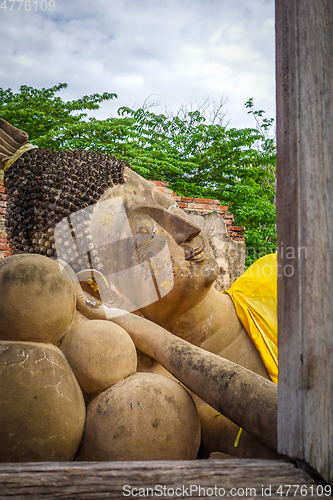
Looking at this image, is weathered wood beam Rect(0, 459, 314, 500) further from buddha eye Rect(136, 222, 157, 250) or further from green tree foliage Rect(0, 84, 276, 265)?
green tree foliage Rect(0, 84, 276, 265)

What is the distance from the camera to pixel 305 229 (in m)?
0.87

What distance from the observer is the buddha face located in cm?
179

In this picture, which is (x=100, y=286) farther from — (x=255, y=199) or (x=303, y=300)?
(x=255, y=199)

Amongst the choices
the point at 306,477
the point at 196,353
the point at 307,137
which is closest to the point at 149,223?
the point at 196,353

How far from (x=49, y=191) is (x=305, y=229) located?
1304 mm

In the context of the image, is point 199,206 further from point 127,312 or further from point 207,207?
point 127,312

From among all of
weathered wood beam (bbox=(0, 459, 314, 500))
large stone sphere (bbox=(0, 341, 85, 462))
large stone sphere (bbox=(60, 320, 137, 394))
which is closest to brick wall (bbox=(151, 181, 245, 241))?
large stone sphere (bbox=(60, 320, 137, 394))

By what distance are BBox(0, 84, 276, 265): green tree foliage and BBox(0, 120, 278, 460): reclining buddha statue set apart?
21.4ft

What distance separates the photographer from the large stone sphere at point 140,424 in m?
1.15

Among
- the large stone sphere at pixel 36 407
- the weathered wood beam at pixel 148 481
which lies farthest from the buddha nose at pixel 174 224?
the weathered wood beam at pixel 148 481

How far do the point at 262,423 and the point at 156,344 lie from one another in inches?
21.0

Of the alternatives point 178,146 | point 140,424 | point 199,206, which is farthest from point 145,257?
point 178,146

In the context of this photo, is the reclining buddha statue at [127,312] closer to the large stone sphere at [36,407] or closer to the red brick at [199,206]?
the large stone sphere at [36,407]

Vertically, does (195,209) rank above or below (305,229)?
above
